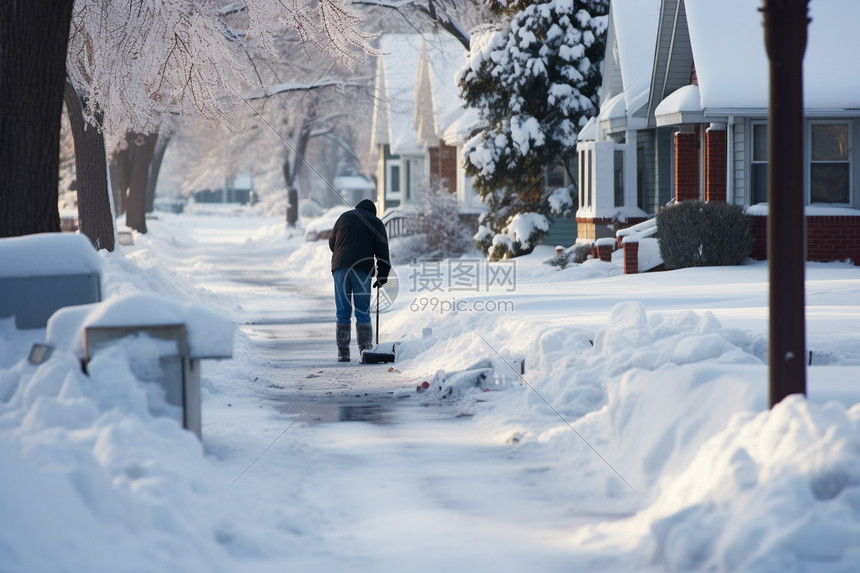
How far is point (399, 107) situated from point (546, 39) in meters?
18.6

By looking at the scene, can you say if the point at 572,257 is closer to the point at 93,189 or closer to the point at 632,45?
the point at 632,45

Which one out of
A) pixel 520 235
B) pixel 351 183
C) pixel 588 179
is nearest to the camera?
pixel 588 179

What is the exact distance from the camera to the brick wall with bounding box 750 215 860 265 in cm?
1817

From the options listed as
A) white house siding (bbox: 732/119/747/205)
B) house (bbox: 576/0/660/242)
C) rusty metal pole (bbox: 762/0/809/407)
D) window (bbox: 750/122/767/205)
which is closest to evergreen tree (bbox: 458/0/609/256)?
house (bbox: 576/0/660/242)

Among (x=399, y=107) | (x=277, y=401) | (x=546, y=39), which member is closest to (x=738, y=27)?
(x=546, y=39)

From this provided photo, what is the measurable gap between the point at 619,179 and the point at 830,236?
7095 mm

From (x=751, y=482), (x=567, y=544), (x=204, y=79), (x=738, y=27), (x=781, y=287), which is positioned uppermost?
(x=738, y=27)

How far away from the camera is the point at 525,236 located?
984 inches

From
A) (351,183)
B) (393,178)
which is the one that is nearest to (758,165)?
(393,178)

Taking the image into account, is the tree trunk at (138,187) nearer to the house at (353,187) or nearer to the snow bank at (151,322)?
the snow bank at (151,322)

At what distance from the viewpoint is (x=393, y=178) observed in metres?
51.5

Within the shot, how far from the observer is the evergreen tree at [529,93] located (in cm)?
2478

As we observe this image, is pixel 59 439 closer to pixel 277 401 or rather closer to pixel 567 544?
pixel 567 544

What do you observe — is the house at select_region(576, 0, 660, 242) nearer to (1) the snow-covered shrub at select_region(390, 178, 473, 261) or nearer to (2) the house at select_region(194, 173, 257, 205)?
(1) the snow-covered shrub at select_region(390, 178, 473, 261)
